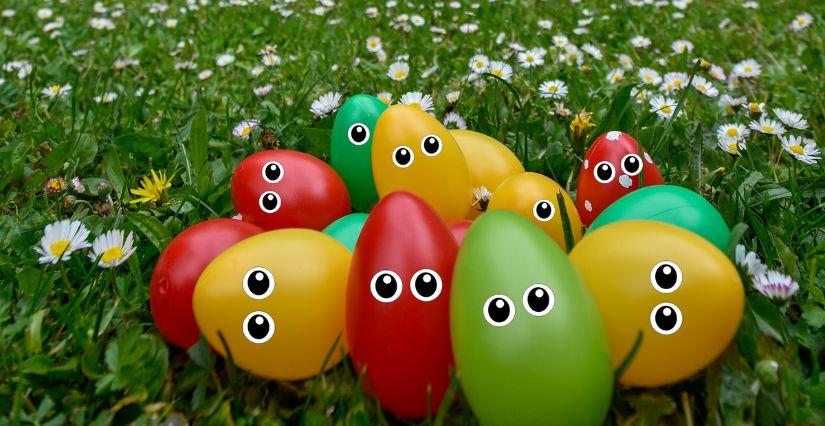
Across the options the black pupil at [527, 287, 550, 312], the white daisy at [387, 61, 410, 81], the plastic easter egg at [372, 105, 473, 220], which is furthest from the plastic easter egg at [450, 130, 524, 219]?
the white daisy at [387, 61, 410, 81]

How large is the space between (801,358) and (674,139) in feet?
2.50

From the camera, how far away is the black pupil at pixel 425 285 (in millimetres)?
849

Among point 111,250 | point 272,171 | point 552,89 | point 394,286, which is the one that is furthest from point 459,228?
point 552,89

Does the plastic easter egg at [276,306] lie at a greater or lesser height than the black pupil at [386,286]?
lesser

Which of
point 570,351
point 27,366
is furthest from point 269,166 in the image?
point 570,351

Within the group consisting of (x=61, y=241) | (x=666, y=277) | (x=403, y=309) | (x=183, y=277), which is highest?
(x=666, y=277)

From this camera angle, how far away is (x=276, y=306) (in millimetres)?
877

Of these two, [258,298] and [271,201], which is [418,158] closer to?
[271,201]

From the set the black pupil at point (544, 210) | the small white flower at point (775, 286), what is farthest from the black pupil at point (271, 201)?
the small white flower at point (775, 286)

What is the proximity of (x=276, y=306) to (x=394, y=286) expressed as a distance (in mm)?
162

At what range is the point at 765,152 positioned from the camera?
1.67 m

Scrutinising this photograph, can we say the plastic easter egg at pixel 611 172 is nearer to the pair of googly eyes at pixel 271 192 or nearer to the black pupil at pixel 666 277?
the black pupil at pixel 666 277

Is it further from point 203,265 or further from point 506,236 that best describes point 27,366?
point 506,236

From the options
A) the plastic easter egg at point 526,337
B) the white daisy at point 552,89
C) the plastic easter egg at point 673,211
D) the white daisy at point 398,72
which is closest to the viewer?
the plastic easter egg at point 526,337
